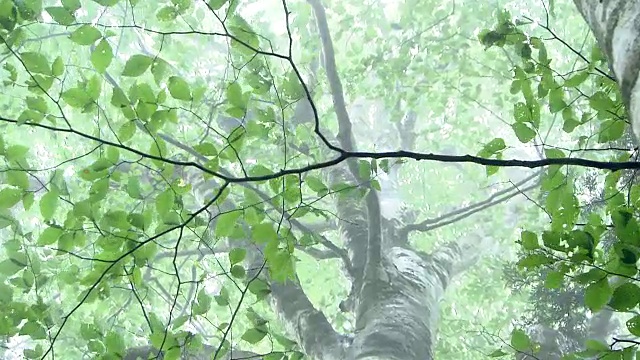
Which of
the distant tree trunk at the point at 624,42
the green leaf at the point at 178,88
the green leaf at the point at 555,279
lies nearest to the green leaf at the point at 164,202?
the green leaf at the point at 178,88

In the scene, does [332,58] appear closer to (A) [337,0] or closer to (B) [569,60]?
(A) [337,0]

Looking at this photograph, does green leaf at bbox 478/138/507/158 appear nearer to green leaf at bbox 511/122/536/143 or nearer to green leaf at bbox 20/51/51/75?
green leaf at bbox 511/122/536/143

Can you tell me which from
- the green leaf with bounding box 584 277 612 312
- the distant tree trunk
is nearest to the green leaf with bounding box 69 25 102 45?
the distant tree trunk

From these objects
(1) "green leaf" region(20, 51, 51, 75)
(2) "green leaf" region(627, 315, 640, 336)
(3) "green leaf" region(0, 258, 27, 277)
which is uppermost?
(1) "green leaf" region(20, 51, 51, 75)

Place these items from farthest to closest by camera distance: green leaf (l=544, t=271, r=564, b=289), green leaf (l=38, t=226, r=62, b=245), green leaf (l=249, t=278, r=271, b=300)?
green leaf (l=249, t=278, r=271, b=300)
green leaf (l=38, t=226, r=62, b=245)
green leaf (l=544, t=271, r=564, b=289)

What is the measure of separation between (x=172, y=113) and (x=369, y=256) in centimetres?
189

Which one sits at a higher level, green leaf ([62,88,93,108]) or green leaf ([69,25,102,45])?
green leaf ([69,25,102,45])

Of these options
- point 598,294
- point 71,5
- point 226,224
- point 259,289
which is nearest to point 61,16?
point 71,5

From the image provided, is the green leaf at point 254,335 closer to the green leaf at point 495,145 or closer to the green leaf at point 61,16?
the green leaf at point 495,145

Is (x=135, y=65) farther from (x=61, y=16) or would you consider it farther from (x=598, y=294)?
(x=598, y=294)

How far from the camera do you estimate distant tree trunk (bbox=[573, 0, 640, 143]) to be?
100 centimetres

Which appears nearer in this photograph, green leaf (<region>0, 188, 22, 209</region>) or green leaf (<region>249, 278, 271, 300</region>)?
green leaf (<region>0, 188, 22, 209</region>)

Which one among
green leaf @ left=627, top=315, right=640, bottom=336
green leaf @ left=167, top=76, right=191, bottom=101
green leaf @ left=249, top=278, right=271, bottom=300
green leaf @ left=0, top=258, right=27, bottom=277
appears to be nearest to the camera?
green leaf @ left=627, top=315, right=640, bottom=336

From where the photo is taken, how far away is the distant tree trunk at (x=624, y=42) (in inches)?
39.5
